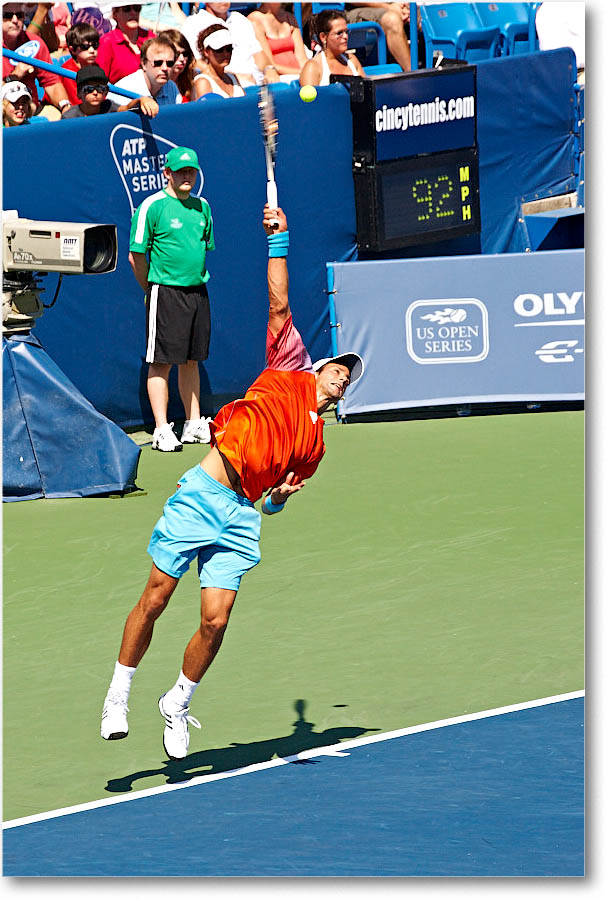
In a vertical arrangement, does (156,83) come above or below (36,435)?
above

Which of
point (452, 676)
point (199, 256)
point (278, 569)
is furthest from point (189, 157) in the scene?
point (452, 676)

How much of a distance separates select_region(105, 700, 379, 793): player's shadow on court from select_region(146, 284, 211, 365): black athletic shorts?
514cm

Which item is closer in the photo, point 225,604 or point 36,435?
point 225,604

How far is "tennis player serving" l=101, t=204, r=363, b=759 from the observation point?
5.84 meters

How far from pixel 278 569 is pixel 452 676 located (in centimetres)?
186

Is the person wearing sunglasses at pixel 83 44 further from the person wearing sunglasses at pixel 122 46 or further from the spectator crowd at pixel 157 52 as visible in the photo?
the person wearing sunglasses at pixel 122 46

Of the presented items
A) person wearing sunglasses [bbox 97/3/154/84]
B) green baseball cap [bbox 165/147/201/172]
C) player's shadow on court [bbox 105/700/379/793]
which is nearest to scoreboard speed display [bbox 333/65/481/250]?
person wearing sunglasses [bbox 97/3/154/84]

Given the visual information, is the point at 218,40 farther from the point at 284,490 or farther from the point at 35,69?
the point at 284,490

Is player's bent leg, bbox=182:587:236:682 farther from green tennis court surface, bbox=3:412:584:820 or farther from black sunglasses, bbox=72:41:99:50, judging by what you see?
black sunglasses, bbox=72:41:99:50

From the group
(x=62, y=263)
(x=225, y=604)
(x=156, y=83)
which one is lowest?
(x=225, y=604)

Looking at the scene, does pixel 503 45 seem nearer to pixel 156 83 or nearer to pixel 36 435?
pixel 156 83

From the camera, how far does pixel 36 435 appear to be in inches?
399

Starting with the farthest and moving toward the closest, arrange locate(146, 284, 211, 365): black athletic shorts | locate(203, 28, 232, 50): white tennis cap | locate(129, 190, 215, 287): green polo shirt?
locate(203, 28, 232, 50): white tennis cap < locate(146, 284, 211, 365): black athletic shorts < locate(129, 190, 215, 287): green polo shirt

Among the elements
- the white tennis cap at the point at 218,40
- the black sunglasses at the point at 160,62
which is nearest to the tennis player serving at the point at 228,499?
the black sunglasses at the point at 160,62
